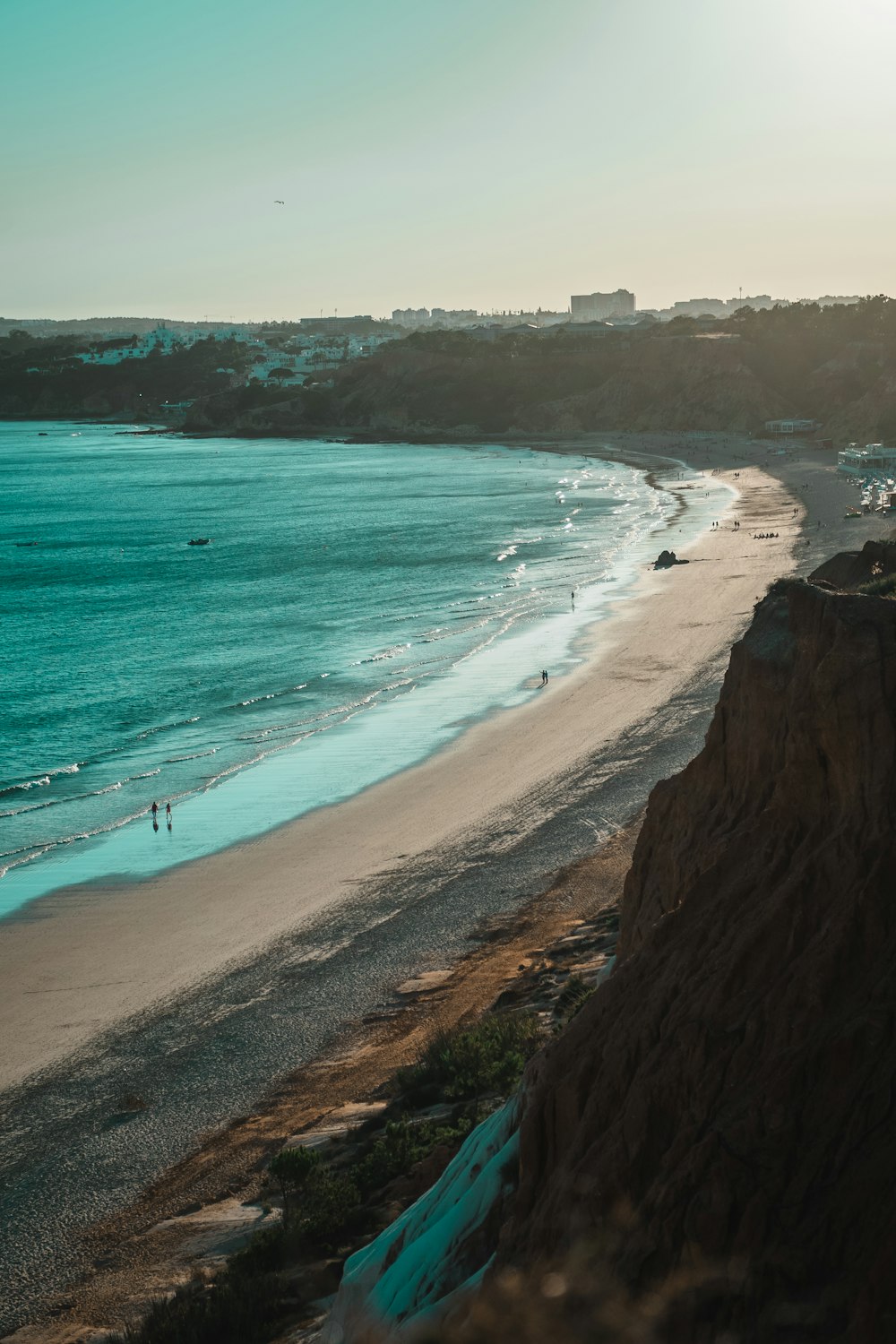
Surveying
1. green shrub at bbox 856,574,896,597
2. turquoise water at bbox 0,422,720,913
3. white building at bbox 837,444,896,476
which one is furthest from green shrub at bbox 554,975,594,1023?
white building at bbox 837,444,896,476

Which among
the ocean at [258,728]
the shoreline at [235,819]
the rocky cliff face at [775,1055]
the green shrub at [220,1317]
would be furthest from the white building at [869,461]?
the green shrub at [220,1317]

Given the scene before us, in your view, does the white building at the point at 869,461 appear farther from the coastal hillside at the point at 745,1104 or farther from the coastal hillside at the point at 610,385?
the coastal hillside at the point at 745,1104

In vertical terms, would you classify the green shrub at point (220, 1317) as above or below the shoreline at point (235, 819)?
above

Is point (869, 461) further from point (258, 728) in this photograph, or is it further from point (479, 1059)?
point (479, 1059)

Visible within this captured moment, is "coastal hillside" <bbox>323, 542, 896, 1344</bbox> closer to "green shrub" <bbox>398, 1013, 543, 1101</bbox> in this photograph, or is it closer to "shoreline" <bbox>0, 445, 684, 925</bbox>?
"green shrub" <bbox>398, 1013, 543, 1101</bbox>

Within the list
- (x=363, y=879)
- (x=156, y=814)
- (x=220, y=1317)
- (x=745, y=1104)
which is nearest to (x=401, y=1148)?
(x=220, y=1317)

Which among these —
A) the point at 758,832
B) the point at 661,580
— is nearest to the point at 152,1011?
the point at 758,832
